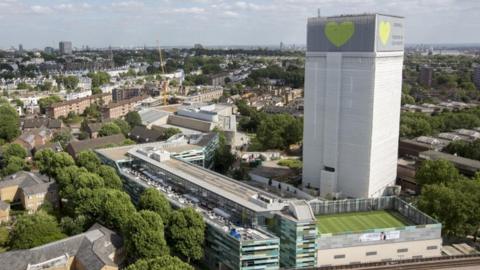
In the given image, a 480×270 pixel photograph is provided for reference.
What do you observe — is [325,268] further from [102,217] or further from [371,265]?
[102,217]

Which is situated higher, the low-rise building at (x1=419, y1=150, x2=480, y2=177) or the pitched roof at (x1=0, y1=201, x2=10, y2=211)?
the low-rise building at (x1=419, y1=150, x2=480, y2=177)

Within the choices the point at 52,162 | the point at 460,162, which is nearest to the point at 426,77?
the point at 460,162

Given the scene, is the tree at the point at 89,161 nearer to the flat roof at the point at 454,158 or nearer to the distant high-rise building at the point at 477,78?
the flat roof at the point at 454,158

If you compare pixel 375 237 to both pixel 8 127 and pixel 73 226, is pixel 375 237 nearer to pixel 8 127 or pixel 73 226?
pixel 73 226

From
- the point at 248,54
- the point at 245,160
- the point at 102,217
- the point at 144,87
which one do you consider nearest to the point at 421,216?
the point at 102,217

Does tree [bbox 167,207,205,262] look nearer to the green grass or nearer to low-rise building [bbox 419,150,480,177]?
the green grass

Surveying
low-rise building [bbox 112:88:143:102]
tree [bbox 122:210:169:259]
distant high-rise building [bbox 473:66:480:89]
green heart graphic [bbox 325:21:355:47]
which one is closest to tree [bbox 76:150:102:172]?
tree [bbox 122:210:169:259]
